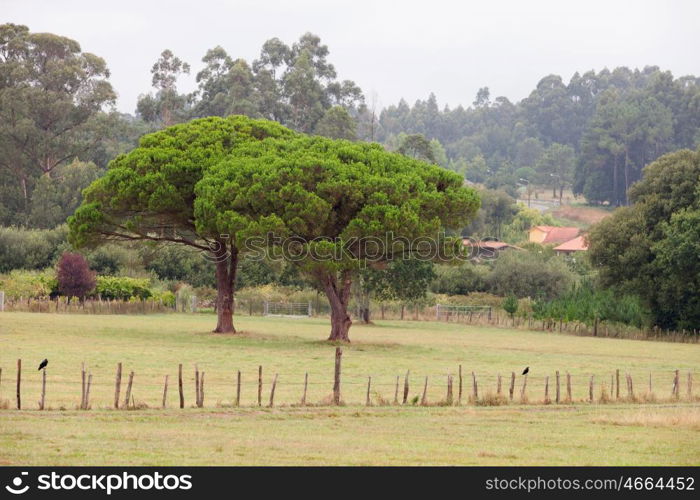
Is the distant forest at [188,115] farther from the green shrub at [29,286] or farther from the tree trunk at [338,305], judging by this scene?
the tree trunk at [338,305]

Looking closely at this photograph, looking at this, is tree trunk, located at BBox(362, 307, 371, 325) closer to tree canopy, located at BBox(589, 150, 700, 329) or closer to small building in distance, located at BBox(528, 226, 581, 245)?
tree canopy, located at BBox(589, 150, 700, 329)

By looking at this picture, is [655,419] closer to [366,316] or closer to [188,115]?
[366,316]

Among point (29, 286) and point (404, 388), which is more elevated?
point (404, 388)

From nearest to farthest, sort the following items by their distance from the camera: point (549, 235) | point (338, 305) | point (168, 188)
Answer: point (168, 188) → point (338, 305) → point (549, 235)

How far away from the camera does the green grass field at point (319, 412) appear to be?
23375 millimetres

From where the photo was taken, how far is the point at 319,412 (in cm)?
3016

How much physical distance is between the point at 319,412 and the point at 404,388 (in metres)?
4.41

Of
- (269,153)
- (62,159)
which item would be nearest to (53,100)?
(62,159)

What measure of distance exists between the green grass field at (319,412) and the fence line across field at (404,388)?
0.23 meters

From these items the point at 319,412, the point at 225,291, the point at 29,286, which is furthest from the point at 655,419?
the point at 29,286

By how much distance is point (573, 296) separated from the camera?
272 ft

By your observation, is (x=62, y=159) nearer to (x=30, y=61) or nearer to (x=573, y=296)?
(x=30, y=61)

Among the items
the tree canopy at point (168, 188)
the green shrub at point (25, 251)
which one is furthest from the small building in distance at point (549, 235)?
the tree canopy at point (168, 188)

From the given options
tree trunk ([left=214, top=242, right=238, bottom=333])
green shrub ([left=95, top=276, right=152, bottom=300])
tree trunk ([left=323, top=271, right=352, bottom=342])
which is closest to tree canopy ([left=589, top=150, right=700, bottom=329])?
tree trunk ([left=323, top=271, right=352, bottom=342])
